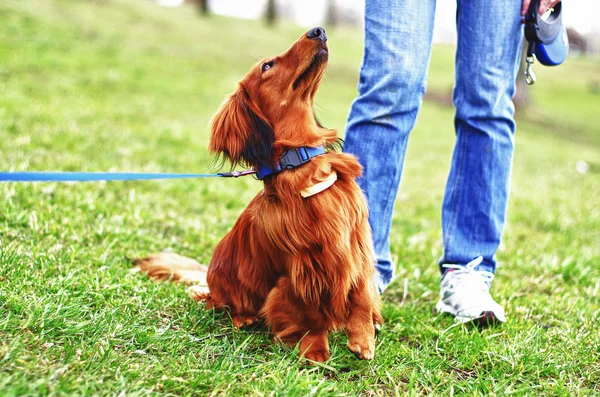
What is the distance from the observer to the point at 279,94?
233 centimetres

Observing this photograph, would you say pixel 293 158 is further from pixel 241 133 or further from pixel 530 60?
pixel 530 60

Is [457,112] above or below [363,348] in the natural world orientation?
above

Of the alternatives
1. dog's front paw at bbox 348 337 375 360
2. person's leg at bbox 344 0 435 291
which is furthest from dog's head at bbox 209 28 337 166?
dog's front paw at bbox 348 337 375 360

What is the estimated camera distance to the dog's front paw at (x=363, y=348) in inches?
85.8

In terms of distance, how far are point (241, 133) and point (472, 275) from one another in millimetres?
1344

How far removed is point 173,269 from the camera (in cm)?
292

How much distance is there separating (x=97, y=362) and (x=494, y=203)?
77.0 inches

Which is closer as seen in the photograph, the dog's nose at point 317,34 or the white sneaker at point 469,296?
the dog's nose at point 317,34

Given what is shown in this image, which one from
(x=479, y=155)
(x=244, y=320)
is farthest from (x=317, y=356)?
(x=479, y=155)

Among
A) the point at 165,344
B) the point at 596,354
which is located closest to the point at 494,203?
the point at 596,354

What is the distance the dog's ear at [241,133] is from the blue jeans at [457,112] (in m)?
0.55

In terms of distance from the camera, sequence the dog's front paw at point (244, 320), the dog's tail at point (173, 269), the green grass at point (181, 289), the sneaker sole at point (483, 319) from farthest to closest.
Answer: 1. the dog's tail at point (173, 269)
2. the sneaker sole at point (483, 319)
3. the dog's front paw at point (244, 320)
4. the green grass at point (181, 289)

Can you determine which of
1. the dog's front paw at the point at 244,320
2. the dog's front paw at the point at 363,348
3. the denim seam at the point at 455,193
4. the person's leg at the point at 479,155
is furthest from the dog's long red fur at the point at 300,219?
the denim seam at the point at 455,193

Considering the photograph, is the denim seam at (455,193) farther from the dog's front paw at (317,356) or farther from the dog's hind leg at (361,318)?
the dog's front paw at (317,356)
